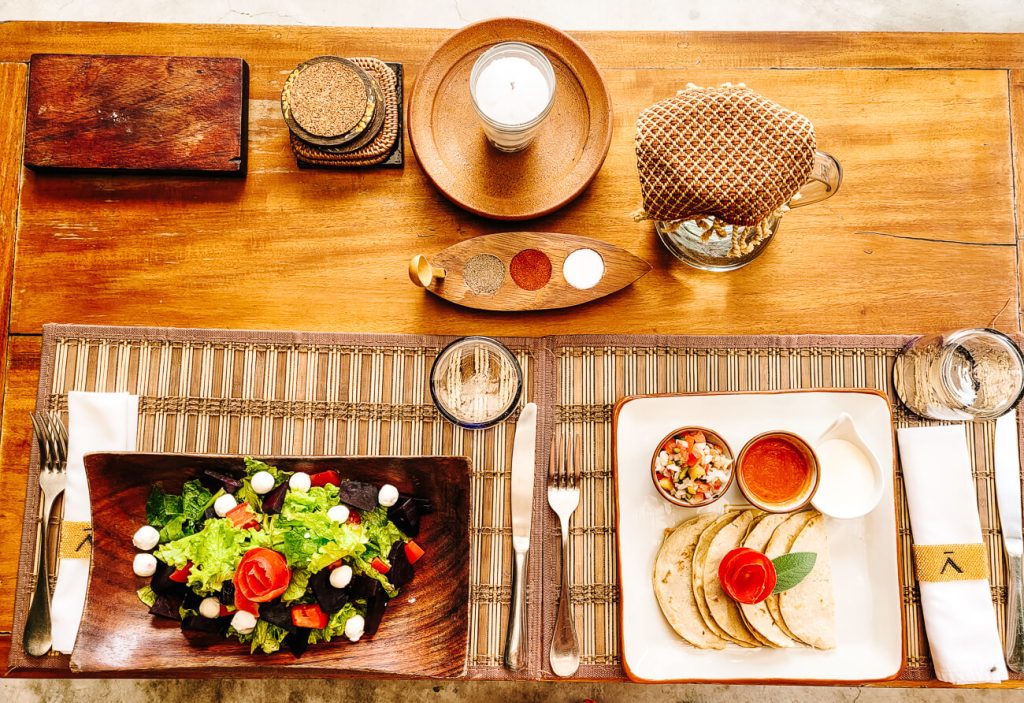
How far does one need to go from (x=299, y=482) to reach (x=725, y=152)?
3.54ft

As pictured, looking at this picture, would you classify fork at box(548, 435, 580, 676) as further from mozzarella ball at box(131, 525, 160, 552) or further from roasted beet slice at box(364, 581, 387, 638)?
mozzarella ball at box(131, 525, 160, 552)

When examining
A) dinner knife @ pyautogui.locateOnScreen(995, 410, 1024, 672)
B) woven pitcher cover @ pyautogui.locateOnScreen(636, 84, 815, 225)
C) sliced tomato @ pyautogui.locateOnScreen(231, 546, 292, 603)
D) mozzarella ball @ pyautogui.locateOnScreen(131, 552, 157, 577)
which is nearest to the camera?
woven pitcher cover @ pyautogui.locateOnScreen(636, 84, 815, 225)

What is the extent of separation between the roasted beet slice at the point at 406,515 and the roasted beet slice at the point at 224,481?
1.09ft

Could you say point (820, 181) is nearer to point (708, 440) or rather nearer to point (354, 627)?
point (708, 440)

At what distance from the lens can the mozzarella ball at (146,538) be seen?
1.38m

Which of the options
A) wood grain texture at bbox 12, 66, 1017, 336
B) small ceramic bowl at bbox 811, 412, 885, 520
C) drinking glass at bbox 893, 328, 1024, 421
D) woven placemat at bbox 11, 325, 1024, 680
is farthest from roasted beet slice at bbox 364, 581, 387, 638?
drinking glass at bbox 893, 328, 1024, 421

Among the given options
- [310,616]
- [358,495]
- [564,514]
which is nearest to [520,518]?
[564,514]

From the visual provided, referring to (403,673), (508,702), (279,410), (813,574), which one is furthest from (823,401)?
(508,702)

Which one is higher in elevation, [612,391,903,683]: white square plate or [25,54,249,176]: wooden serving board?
[25,54,249,176]: wooden serving board

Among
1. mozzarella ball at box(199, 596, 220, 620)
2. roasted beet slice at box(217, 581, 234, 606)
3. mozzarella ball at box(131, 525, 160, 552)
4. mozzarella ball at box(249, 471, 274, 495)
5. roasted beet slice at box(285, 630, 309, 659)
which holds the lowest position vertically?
roasted beet slice at box(285, 630, 309, 659)

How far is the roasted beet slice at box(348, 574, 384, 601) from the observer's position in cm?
137

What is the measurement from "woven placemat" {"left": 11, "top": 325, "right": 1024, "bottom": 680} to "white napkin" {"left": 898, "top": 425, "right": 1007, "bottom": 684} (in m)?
0.04

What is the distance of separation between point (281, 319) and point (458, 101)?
2.20 feet

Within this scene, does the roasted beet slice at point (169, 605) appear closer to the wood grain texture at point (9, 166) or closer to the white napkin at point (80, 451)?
the white napkin at point (80, 451)
